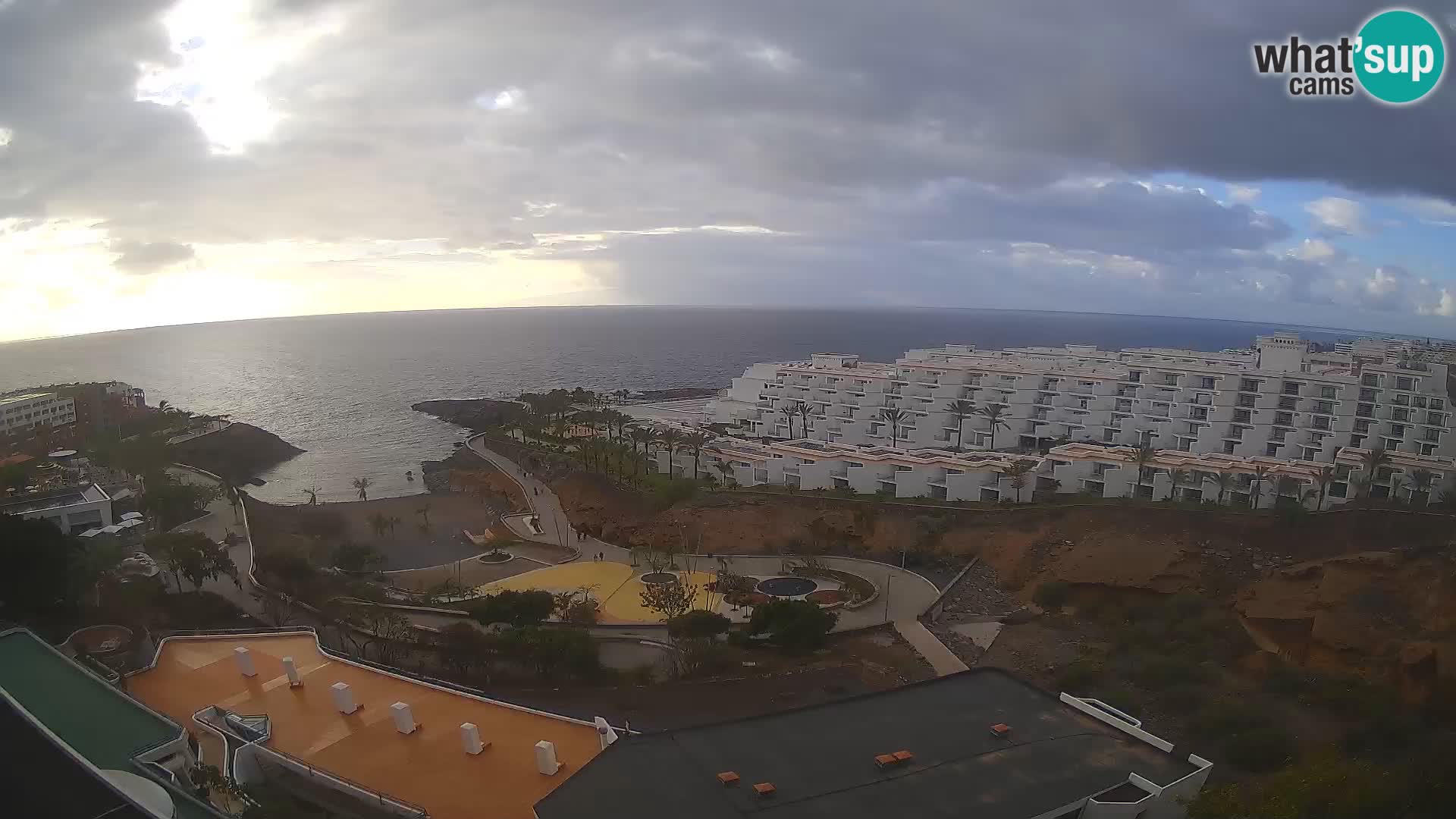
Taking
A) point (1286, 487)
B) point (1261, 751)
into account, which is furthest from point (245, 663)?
point (1286, 487)

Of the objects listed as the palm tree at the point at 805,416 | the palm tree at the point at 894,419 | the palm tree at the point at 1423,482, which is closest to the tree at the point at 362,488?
the palm tree at the point at 805,416

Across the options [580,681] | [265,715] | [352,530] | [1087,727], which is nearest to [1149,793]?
[1087,727]

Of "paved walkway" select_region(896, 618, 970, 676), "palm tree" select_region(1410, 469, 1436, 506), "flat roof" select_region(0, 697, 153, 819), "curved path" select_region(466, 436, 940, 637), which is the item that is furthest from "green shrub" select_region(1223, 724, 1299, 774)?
"palm tree" select_region(1410, 469, 1436, 506)

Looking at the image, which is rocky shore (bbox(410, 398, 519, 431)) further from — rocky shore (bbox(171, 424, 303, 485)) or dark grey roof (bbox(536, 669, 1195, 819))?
dark grey roof (bbox(536, 669, 1195, 819))

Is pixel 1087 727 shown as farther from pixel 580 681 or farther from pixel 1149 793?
pixel 580 681

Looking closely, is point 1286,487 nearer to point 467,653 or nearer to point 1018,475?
point 1018,475
